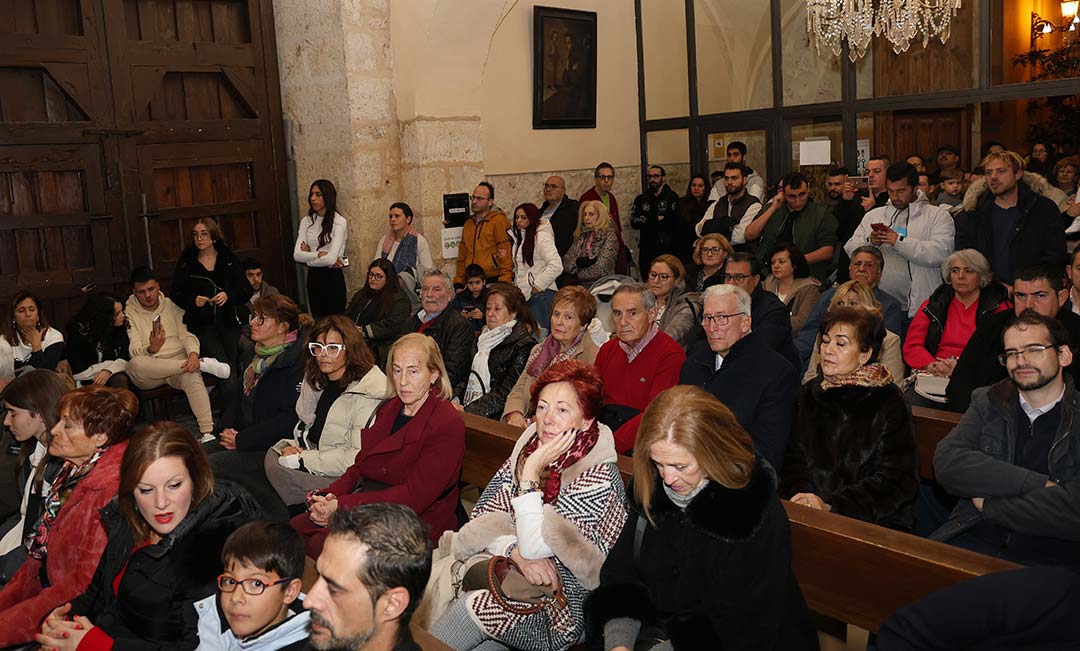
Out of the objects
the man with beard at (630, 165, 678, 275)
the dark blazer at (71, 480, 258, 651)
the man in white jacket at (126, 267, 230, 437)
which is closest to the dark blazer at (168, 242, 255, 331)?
the man in white jacket at (126, 267, 230, 437)

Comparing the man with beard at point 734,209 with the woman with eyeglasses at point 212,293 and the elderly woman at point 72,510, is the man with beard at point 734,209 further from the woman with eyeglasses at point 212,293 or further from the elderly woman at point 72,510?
the elderly woman at point 72,510

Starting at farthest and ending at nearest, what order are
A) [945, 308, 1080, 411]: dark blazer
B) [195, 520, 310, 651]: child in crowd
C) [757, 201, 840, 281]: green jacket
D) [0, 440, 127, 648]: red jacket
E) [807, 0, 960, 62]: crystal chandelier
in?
1. [757, 201, 840, 281]: green jacket
2. [807, 0, 960, 62]: crystal chandelier
3. [945, 308, 1080, 411]: dark blazer
4. [0, 440, 127, 648]: red jacket
5. [195, 520, 310, 651]: child in crowd

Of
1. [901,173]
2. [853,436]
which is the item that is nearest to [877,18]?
[901,173]

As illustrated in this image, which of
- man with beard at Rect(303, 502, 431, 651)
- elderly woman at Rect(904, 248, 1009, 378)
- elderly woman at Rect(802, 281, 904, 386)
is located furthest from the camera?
elderly woman at Rect(904, 248, 1009, 378)

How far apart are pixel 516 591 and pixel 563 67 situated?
7275 millimetres

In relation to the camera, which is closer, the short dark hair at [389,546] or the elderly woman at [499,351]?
the short dark hair at [389,546]

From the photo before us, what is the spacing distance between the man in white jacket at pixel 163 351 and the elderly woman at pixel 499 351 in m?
2.32

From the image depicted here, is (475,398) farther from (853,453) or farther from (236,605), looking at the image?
(236,605)

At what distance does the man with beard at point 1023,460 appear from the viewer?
2.96 meters

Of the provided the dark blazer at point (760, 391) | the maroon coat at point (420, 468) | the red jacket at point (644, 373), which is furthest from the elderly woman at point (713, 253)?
the maroon coat at point (420, 468)

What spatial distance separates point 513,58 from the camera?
9.16 metres

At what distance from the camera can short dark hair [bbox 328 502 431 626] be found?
2195 millimetres

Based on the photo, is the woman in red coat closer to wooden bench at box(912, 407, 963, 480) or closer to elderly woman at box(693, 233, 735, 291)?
wooden bench at box(912, 407, 963, 480)

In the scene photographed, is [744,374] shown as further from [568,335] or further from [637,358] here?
[568,335]
